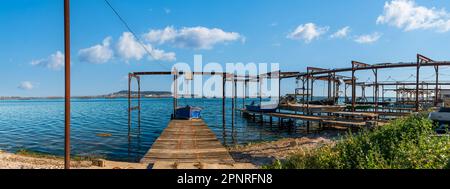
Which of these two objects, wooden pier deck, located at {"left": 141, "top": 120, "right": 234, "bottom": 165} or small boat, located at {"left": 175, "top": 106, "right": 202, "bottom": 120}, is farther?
small boat, located at {"left": 175, "top": 106, "right": 202, "bottom": 120}

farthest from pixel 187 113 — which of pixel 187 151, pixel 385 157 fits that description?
pixel 385 157

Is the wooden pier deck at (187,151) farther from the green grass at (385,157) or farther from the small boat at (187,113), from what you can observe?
the small boat at (187,113)

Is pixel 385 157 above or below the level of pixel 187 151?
above

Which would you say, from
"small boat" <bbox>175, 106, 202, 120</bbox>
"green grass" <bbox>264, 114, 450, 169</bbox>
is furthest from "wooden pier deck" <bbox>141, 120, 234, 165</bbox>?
"small boat" <bbox>175, 106, 202, 120</bbox>

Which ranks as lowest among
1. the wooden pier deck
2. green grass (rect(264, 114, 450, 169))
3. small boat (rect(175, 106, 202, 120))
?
the wooden pier deck

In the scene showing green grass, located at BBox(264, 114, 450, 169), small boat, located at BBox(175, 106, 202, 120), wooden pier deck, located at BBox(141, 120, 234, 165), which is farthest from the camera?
small boat, located at BBox(175, 106, 202, 120)

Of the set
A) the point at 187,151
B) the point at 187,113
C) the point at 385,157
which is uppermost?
the point at 385,157

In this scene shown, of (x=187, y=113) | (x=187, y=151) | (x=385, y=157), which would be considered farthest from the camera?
(x=187, y=113)

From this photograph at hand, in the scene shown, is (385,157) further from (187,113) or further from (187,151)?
(187,113)

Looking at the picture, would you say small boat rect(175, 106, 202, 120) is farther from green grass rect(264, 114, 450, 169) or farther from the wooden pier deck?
green grass rect(264, 114, 450, 169)

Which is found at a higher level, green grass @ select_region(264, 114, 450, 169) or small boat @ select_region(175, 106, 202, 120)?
green grass @ select_region(264, 114, 450, 169)
